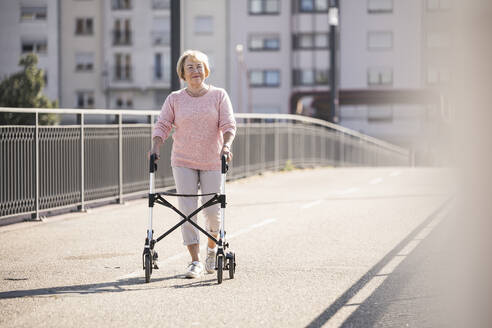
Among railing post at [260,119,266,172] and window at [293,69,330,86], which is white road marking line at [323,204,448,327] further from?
window at [293,69,330,86]

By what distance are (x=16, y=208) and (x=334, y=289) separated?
18.5 ft

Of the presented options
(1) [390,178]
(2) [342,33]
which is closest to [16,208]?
(1) [390,178]

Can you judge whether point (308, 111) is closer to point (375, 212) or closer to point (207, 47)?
point (207, 47)

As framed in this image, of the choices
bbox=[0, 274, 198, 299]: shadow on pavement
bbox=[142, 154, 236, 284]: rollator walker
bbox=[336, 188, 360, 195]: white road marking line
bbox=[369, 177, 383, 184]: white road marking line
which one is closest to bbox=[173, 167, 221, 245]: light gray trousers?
bbox=[142, 154, 236, 284]: rollator walker

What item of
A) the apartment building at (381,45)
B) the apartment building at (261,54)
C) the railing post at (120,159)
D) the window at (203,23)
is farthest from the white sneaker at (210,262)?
the window at (203,23)

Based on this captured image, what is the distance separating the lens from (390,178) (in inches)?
837

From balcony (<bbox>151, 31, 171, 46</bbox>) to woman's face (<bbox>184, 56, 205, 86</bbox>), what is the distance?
223 ft

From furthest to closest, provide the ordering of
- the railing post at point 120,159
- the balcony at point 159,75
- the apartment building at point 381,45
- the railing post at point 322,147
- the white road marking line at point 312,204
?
the balcony at point 159,75 → the apartment building at point 381,45 → the railing post at point 322,147 → the railing post at point 120,159 → the white road marking line at point 312,204

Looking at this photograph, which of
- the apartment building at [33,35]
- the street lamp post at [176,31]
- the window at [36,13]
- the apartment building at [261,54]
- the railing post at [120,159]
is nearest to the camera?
the railing post at [120,159]

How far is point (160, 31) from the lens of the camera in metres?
74.9

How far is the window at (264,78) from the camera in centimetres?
7350

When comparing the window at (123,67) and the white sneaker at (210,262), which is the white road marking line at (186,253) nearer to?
the white sneaker at (210,262)

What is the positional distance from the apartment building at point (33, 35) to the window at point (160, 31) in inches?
287

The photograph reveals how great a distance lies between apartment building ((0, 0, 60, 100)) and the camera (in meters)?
74.4
